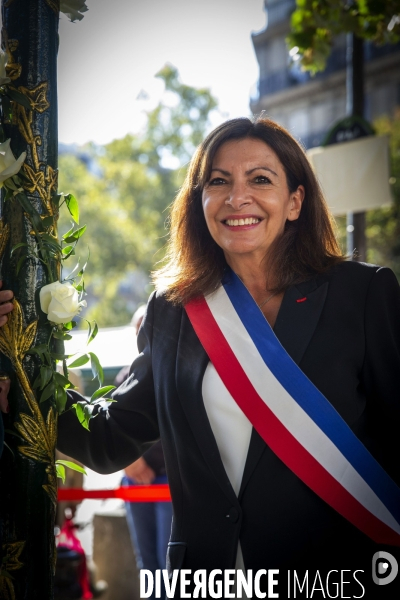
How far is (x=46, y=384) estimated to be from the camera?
1.96 metres

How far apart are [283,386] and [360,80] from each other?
4795mm

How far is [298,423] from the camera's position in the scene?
2201mm

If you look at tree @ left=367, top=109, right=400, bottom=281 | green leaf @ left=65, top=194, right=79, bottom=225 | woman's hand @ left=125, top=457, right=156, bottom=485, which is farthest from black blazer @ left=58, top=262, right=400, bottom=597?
tree @ left=367, top=109, right=400, bottom=281

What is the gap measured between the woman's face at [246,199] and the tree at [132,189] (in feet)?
62.9

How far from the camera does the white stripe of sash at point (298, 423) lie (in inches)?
83.9

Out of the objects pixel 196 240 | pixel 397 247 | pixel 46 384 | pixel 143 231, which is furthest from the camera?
pixel 143 231

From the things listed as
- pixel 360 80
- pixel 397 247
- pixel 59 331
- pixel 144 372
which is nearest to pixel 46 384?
pixel 59 331

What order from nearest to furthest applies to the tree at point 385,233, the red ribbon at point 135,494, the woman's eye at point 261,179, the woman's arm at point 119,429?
the woman's arm at point 119,429 → the woman's eye at point 261,179 → the red ribbon at point 135,494 → the tree at point 385,233

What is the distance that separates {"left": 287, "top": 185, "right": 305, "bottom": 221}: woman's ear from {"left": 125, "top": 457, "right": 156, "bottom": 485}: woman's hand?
8.94 feet

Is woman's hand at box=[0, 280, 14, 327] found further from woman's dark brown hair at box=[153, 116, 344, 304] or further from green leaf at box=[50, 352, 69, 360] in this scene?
woman's dark brown hair at box=[153, 116, 344, 304]

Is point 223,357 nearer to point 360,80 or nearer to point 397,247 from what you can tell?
point 360,80

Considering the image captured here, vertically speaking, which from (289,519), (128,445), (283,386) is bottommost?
(289,519)

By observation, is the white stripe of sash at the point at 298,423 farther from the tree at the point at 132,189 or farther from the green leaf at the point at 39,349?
the tree at the point at 132,189

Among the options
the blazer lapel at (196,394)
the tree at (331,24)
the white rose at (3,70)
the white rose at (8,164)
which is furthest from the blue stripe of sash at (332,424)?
the tree at (331,24)
